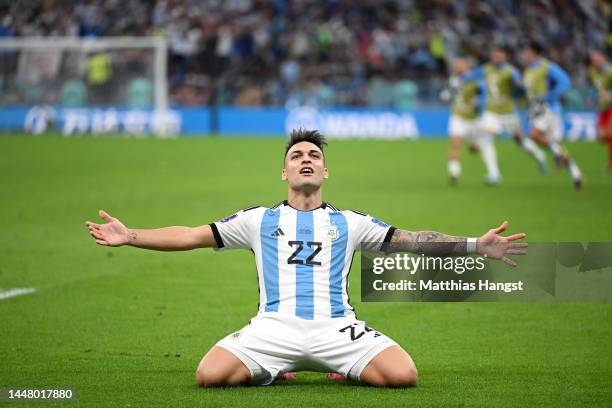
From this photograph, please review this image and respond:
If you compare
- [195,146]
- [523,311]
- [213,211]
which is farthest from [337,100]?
[523,311]

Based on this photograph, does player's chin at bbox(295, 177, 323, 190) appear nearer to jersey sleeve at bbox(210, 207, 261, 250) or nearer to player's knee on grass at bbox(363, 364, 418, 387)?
jersey sleeve at bbox(210, 207, 261, 250)

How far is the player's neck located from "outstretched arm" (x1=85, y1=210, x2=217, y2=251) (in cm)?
56

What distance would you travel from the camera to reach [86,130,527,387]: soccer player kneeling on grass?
692 cm

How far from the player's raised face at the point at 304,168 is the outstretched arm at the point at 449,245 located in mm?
623

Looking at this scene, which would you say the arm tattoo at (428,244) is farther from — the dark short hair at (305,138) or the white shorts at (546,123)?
the white shorts at (546,123)

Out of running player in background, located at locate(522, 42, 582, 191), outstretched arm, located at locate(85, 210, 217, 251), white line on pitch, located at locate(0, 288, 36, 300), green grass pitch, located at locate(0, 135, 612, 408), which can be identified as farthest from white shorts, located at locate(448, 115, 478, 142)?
outstretched arm, located at locate(85, 210, 217, 251)

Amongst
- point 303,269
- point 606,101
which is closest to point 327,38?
point 606,101

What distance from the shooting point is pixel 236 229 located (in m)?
7.21

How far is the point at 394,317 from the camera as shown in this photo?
982cm

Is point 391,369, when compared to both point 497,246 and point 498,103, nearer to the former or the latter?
point 497,246

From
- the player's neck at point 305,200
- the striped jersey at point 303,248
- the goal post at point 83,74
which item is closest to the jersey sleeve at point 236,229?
the striped jersey at point 303,248

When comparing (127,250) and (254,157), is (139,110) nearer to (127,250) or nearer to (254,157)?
(254,157)

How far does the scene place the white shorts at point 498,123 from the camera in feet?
73.1

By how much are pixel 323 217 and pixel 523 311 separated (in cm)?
355
